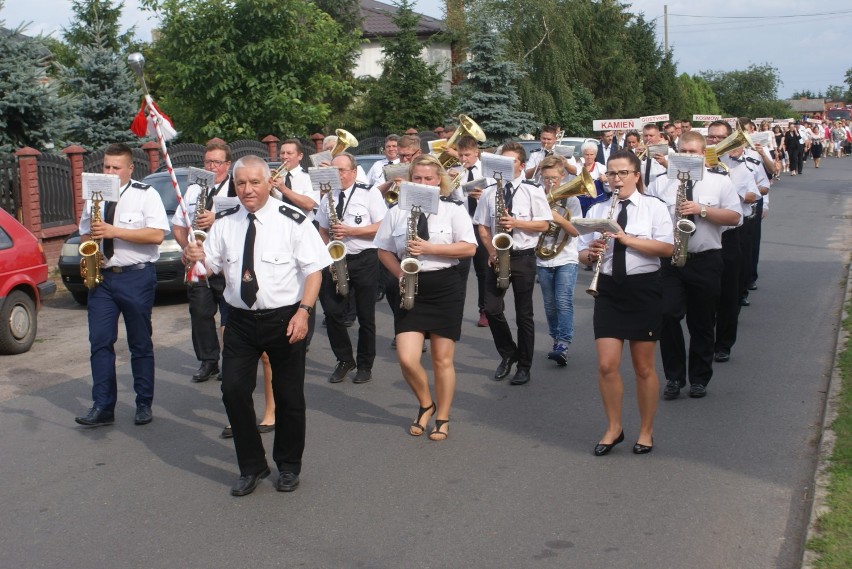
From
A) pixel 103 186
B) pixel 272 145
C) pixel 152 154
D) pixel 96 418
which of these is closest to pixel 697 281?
pixel 103 186

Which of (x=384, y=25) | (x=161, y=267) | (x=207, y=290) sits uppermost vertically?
(x=384, y=25)

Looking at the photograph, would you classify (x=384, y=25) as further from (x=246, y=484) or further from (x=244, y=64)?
(x=246, y=484)

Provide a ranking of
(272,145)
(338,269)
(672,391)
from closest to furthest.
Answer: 1. (672,391)
2. (338,269)
3. (272,145)

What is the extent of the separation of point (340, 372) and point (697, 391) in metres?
3.02

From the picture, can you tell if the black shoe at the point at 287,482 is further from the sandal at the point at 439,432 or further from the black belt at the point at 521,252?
the black belt at the point at 521,252

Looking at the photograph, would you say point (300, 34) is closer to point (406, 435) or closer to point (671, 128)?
point (671, 128)

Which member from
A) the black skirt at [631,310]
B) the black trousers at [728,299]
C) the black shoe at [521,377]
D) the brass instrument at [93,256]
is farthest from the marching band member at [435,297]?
the black trousers at [728,299]

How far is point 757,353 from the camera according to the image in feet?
33.1

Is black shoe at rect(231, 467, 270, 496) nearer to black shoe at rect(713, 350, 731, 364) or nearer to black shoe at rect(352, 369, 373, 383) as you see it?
black shoe at rect(352, 369, 373, 383)

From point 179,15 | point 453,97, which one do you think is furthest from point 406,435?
point 453,97

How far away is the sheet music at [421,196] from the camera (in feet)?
23.7

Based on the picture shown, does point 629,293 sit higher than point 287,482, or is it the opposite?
point 629,293

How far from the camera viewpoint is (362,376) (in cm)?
938

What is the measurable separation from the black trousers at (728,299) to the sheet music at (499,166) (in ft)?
7.48
